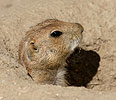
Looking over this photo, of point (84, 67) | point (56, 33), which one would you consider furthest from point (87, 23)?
point (56, 33)

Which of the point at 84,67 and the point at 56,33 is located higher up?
the point at 56,33

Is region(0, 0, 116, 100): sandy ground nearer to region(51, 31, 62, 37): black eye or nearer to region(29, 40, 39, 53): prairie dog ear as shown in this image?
region(29, 40, 39, 53): prairie dog ear

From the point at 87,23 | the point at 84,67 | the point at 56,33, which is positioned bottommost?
the point at 84,67

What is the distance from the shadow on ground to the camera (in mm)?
5703

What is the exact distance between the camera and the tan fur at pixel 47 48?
4.41m

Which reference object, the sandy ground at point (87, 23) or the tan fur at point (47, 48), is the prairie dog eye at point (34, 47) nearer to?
the tan fur at point (47, 48)

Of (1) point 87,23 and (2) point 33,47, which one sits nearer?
(2) point 33,47

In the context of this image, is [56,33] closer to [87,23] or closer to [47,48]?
[47,48]

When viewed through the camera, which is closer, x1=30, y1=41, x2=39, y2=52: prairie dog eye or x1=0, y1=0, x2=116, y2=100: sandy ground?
x1=30, y1=41, x2=39, y2=52: prairie dog eye

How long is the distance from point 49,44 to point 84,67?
145cm

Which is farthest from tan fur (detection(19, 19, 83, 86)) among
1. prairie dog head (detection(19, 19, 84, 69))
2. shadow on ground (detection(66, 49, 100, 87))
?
shadow on ground (detection(66, 49, 100, 87))

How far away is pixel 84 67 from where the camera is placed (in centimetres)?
573

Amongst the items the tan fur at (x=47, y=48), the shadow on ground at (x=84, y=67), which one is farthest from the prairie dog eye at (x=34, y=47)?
the shadow on ground at (x=84, y=67)

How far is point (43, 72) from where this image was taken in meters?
4.50
